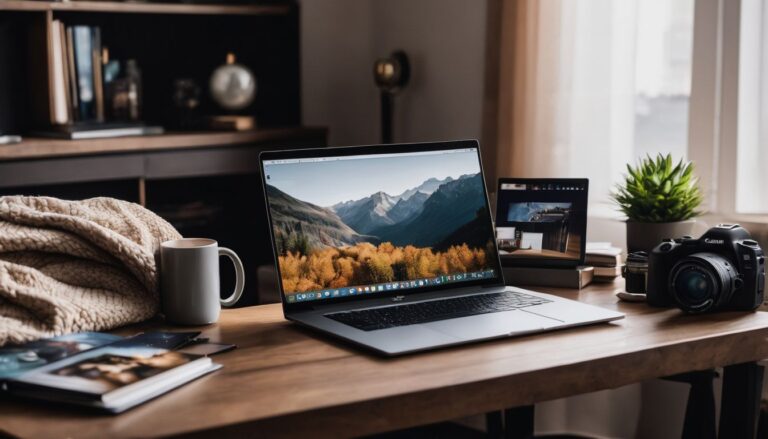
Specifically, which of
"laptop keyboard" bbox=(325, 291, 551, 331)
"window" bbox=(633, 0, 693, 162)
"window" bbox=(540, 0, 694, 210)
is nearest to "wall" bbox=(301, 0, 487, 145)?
"window" bbox=(540, 0, 694, 210)

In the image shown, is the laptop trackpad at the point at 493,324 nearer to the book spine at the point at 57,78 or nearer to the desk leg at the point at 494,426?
the desk leg at the point at 494,426

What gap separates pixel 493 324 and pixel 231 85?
2.11 metres

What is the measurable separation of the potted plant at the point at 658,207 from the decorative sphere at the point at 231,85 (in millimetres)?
1776

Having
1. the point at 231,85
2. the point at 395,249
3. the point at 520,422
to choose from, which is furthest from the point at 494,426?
the point at 231,85

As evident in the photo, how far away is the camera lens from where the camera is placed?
158 centimetres

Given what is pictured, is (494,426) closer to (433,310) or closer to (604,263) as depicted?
(604,263)

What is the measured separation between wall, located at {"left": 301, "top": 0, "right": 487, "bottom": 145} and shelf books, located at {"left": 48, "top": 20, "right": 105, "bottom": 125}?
0.80m

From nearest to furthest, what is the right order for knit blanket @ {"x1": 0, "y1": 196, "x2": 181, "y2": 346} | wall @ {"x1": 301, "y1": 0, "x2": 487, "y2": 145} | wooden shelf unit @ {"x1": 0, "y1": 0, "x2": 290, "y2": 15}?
1. knit blanket @ {"x1": 0, "y1": 196, "x2": 181, "y2": 346}
2. wooden shelf unit @ {"x1": 0, "y1": 0, "x2": 290, "y2": 15}
3. wall @ {"x1": 301, "y1": 0, "x2": 487, "y2": 145}

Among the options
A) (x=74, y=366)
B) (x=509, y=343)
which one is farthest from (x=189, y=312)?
(x=509, y=343)

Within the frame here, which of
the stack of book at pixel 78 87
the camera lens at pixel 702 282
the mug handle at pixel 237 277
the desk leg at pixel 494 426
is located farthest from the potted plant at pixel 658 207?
the stack of book at pixel 78 87

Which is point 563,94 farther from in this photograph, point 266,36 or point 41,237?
point 41,237

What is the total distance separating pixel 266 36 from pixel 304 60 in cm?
17

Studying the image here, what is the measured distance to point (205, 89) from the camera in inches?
140

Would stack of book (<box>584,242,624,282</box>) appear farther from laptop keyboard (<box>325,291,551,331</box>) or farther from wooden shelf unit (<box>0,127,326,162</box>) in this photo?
wooden shelf unit (<box>0,127,326,162</box>)
